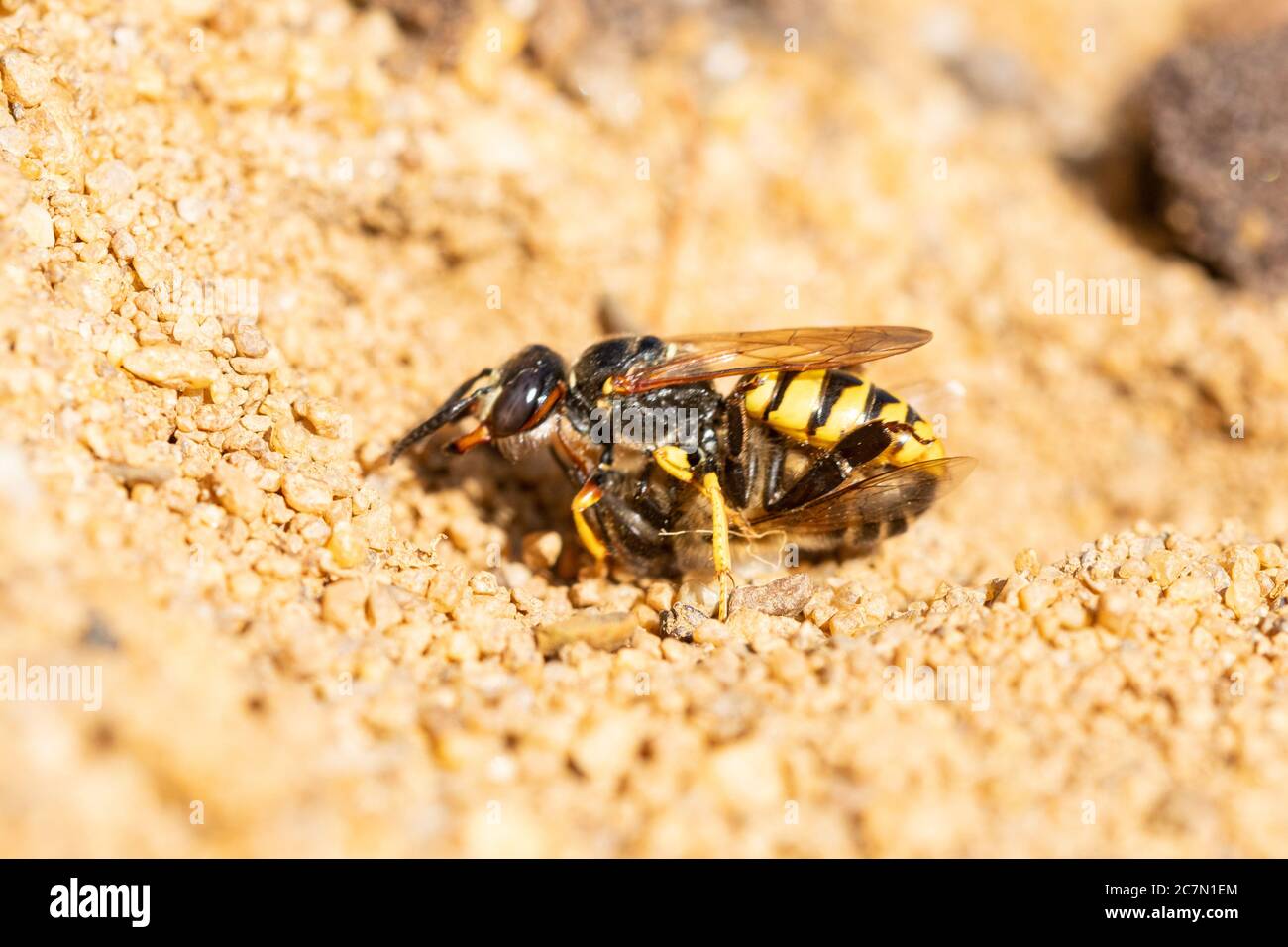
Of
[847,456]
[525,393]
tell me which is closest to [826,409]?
[847,456]

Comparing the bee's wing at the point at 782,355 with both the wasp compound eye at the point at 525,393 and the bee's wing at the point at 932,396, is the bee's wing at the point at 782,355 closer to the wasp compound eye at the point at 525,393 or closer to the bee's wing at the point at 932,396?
the wasp compound eye at the point at 525,393

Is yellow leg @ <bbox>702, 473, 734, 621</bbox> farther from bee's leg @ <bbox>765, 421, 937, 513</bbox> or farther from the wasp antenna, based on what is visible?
the wasp antenna

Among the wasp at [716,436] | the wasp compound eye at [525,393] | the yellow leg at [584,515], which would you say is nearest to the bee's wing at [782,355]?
the wasp at [716,436]

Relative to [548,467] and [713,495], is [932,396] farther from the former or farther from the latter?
[548,467]

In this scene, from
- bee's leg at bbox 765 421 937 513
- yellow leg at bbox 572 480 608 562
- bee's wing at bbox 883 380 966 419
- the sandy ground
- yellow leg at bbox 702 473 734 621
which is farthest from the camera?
bee's wing at bbox 883 380 966 419

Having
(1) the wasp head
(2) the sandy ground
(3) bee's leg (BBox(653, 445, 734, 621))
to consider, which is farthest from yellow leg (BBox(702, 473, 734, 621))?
(1) the wasp head
